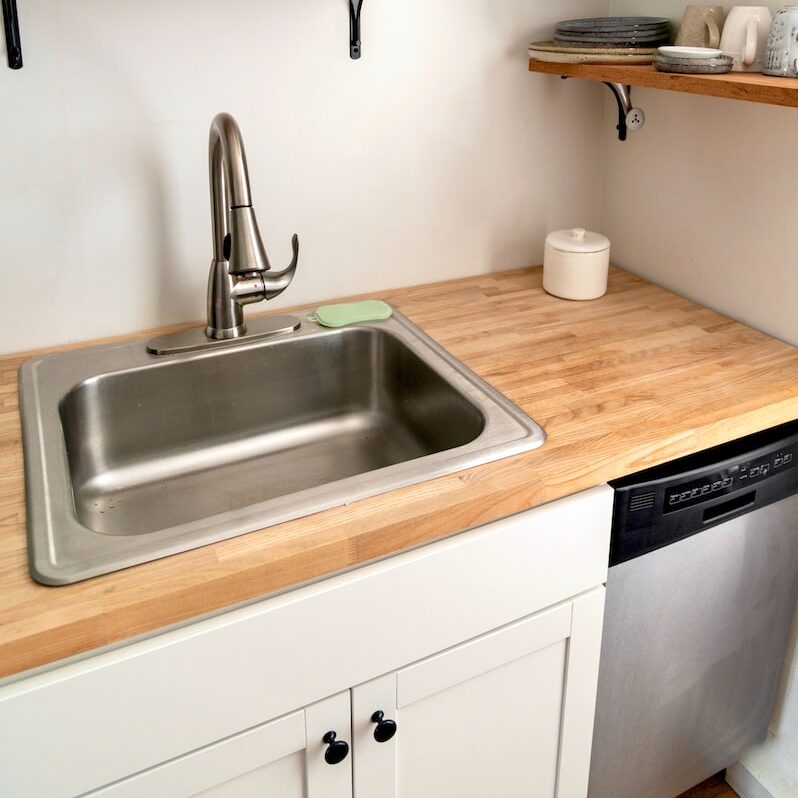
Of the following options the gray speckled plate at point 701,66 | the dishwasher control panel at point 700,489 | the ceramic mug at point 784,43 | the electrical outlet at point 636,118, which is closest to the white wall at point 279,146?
the electrical outlet at point 636,118

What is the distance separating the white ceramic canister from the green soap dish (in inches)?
13.2

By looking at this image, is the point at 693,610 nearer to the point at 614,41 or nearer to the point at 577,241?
the point at 577,241

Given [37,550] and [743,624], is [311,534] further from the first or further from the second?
[743,624]

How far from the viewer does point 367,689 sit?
1095mm

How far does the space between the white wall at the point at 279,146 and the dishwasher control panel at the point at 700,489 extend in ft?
2.32

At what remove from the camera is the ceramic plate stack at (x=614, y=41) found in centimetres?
150

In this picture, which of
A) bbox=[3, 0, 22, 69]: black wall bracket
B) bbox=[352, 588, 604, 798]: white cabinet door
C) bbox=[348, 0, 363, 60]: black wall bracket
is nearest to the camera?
bbox=[352, 588, 604, 798]: white cabinet door

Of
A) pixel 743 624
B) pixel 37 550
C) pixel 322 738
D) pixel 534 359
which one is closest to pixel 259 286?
pixel 534 359

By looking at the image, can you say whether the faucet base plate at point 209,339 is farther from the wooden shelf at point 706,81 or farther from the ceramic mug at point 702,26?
the ceramic mug at point 702,26

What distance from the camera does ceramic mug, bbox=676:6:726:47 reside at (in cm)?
143

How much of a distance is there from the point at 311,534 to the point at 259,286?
0.56 m

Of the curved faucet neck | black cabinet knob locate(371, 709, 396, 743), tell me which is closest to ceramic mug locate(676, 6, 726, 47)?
the curved faucet neck

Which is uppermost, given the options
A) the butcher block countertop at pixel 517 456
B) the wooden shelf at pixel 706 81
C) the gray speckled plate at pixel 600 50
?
the gray speckled plate at pixel 600 50

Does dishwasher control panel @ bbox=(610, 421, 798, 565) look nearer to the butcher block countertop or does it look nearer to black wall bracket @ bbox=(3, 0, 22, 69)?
the butcher block countertop
